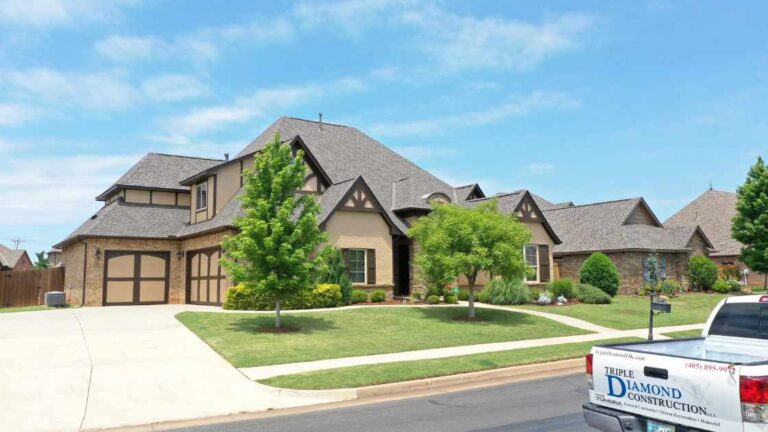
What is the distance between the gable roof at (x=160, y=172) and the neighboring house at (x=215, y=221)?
0.06 meters

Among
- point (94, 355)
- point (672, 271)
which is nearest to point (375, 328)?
point (94, 355)

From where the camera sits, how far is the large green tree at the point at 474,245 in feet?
67.6

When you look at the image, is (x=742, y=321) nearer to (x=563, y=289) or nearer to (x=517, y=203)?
(x=563, y=289)

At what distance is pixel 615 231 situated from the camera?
35812mm

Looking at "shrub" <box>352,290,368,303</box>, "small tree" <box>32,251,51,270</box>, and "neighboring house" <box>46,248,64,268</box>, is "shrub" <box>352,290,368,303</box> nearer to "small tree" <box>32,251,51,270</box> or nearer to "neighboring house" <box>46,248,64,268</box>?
"neighboring house" <box>46,248,64,268</box>

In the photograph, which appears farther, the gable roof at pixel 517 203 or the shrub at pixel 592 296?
the gable roof at pixel 517 203

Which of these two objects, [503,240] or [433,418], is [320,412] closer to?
[433,418]

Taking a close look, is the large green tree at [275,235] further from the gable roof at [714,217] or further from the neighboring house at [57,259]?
the gable roof at [714,217]

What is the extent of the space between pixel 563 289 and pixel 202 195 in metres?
18.7

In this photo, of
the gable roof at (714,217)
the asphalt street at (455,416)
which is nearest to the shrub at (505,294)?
the asphalt street at (455,416)

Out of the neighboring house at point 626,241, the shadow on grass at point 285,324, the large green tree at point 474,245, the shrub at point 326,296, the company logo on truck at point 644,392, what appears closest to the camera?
the company logo on truck at point 644,392

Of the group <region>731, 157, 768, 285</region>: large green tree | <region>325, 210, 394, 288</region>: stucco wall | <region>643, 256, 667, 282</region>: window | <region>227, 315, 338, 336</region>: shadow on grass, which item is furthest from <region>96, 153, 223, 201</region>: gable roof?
<region>731, 157, 768, 285</region>: large green tree

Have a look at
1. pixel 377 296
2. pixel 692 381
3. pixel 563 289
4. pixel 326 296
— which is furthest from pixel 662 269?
pixel 692 381

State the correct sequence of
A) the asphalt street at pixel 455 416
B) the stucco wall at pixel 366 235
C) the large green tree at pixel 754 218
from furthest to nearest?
1. the large green tree at pixel 754 218
2. the stucco wall at pixel 366 235
3. the asphalt street at pixel 455 416
